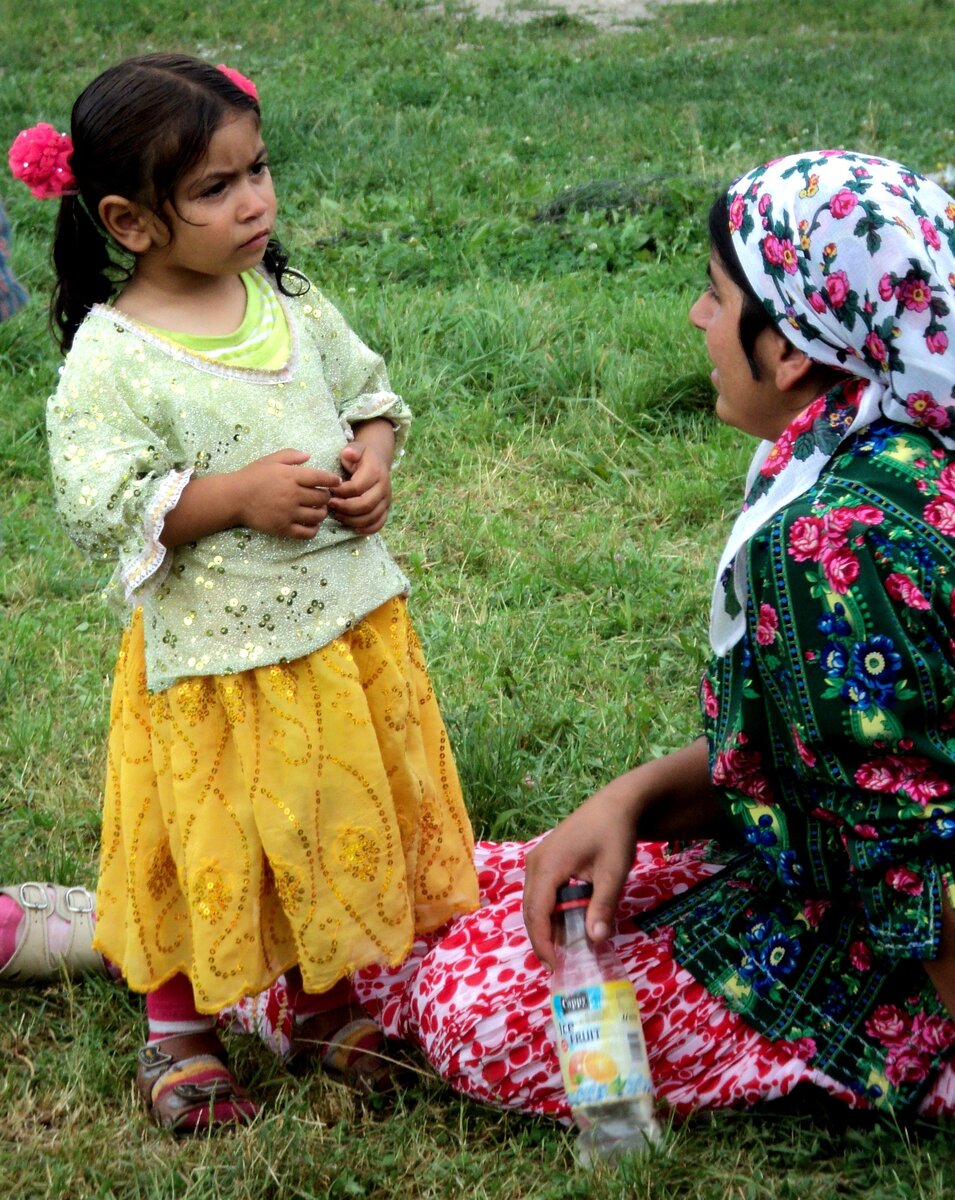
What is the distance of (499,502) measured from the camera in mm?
4355

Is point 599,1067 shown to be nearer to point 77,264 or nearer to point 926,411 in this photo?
point 926,411

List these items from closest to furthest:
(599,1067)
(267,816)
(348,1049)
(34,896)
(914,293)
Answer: (914,293)
(599,1067)
(267,816)
(348,1049)
(34,896)

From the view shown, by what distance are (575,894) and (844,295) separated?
0.92 meters

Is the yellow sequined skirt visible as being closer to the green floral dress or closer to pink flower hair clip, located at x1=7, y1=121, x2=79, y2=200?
the green floral dress

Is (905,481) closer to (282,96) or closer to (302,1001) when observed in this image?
(302,1001)

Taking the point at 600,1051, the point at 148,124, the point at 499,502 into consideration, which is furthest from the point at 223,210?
the point at 499,502

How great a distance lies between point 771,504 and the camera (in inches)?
76.6

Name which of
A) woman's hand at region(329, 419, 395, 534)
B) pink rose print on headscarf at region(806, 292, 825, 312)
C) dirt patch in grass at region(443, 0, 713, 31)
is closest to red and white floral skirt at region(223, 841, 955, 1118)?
woman's hand at region(329, 419, 395, 534)

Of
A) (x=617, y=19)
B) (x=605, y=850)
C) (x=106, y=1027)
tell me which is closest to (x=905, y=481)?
(x=605, y=850)

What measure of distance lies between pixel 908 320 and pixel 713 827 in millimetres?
923

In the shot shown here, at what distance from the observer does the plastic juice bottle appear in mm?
2010

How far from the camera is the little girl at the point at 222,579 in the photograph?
2010mm

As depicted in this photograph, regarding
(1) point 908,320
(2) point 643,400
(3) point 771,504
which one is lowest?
(2) point 643,400

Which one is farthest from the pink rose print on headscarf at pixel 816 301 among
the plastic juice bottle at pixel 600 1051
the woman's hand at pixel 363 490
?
the plastic juice bottle at pixel 600 1051
